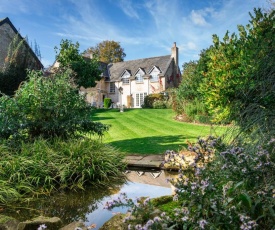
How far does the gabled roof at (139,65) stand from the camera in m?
A: 36.9

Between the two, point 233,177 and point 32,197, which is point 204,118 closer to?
point 32,197

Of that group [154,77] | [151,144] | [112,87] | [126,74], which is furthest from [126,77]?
[151,144]

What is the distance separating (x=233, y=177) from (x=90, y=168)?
12.7 feet

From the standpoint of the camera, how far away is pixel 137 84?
3756 centimetres

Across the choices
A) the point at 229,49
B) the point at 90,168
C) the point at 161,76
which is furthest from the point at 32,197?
the point at 161,76

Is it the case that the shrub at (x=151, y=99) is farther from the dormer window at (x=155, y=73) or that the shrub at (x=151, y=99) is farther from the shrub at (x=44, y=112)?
the shrub at (x=44, y=112)

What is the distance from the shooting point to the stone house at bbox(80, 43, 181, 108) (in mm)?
36125

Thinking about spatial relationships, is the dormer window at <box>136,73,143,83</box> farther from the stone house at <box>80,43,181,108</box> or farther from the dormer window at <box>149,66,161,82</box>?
the dormer window at <box>149,66,161,82</box>

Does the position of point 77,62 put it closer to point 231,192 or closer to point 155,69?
point 155,69

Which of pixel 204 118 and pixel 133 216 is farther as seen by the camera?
pixel 204 118

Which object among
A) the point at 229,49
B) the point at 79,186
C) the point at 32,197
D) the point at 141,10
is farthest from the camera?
the point at 229,49

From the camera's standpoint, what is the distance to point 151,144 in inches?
380

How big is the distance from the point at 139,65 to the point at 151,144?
100 feet

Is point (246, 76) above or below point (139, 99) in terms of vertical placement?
below
